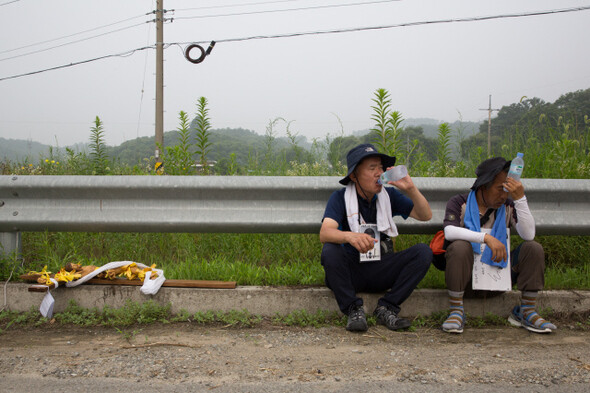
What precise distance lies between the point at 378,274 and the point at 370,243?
0.40m

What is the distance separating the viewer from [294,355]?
2.92 m

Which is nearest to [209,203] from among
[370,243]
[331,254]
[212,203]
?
[212,203]

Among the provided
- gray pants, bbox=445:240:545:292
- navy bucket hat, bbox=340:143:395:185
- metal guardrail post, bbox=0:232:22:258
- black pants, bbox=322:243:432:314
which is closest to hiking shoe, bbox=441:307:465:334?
gray pants, bbox=445:240:545:292

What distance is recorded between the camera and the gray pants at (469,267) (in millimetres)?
3445

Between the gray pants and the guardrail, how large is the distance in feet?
1.40

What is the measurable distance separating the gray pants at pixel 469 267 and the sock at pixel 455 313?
0.15 ft

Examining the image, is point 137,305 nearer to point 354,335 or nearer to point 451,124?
point 354,335

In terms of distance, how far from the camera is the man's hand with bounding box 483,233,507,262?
133 inches

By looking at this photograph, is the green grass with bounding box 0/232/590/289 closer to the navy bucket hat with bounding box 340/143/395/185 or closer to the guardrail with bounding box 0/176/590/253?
the guardrail with bounding box 0/176/590/253

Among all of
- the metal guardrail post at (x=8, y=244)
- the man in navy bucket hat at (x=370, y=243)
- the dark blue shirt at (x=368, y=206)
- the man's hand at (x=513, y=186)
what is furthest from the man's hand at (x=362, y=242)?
the metal guardrail post at (x=8, y=244)

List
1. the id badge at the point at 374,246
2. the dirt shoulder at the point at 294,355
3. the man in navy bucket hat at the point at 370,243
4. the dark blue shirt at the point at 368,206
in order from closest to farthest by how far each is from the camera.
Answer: the dirt shoulder at the point at 294,355
the man in navy bucket hat at the point at 370,243
the id badge at the point at 374,246
the dark blue shirt at the point at 368,206

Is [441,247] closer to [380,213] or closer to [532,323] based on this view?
[380,213]

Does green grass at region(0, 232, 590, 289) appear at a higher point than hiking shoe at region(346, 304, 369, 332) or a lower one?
higher

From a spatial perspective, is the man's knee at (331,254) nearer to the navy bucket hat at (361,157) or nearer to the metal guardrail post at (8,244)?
the navy bucket hat at (361,157)
